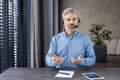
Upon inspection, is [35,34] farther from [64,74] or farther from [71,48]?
[64,74]

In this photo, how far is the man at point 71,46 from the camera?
2266mm

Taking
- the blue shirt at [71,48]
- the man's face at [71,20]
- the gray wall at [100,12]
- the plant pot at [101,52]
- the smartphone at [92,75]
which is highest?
the gray wall at [100,12]

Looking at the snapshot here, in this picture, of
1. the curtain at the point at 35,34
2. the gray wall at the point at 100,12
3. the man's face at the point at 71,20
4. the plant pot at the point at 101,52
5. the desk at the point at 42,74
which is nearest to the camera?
the desk at the point at 42,74

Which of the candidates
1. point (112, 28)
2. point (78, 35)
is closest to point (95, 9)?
point (112, 28)

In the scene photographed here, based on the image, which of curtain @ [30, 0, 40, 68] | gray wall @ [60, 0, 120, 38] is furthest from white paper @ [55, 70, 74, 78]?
gray wall @ [60, 0, 120, 38]

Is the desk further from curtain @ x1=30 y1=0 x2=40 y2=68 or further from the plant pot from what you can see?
the plant pot

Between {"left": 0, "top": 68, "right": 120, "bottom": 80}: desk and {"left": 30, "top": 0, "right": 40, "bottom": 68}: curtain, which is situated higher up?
{"left": 30, "top": 0, "right": 40, "bottom": 68}: curtain

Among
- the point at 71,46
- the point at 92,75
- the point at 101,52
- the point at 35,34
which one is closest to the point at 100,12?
the point at 101,52

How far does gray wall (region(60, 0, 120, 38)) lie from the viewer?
7902 mm

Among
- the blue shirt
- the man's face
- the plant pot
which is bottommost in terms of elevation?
the plant pot

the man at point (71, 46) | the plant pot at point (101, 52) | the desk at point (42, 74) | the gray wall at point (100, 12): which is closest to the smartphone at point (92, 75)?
the desk at point (42, 74)

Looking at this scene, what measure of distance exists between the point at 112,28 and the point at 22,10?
4711 millimetres

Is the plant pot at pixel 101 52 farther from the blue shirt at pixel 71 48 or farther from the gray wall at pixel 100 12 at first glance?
the blue shirt at pixel 71 48

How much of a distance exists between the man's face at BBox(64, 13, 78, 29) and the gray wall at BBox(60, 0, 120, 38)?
19.1ft
